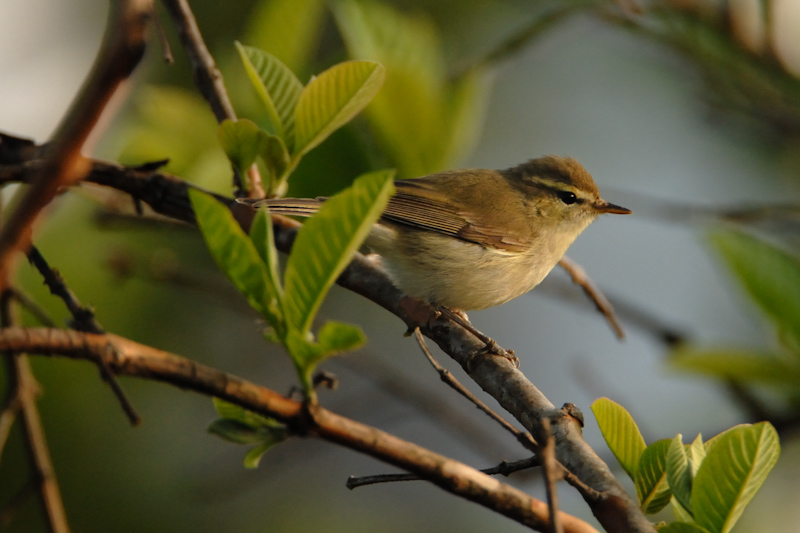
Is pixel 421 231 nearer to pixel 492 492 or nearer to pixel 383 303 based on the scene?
pixel 383 303

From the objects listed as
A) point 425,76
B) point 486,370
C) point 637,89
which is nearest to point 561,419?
point 486,370

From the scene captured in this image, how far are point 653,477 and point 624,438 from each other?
4.3 inches

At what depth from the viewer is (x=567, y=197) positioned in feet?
14.1

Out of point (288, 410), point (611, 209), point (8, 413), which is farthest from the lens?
point (611, 209)

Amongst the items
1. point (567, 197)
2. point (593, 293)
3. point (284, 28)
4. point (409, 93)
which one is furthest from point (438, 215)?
point (284, 28)

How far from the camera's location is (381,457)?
110cm

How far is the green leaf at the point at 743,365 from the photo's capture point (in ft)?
9.00

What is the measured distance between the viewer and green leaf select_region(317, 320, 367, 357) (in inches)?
47.2

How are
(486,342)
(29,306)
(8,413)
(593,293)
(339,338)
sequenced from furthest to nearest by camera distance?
(593,293)
(486,342)
(29,306)
(8,413)
(339,338)

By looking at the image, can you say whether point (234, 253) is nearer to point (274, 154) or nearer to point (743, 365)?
point (274, 154)

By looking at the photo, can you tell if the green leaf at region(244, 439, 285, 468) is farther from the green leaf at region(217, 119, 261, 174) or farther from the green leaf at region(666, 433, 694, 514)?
the green leaf at region(217, 119, 261, 174)

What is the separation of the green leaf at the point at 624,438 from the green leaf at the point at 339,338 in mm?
709

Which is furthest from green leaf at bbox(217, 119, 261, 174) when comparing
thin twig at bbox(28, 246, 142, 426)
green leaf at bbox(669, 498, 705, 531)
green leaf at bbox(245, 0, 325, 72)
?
green leaf at bbox(669, 498, 705, 531)

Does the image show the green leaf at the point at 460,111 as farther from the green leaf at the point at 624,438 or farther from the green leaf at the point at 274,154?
the green leaf at the point at 624,438
